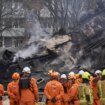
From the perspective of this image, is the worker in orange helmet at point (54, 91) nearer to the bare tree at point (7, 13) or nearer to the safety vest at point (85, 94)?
the safety vest at point (85, 94)

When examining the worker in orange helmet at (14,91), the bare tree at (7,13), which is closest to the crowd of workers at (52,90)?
the worker in orange helmet at (14,91)

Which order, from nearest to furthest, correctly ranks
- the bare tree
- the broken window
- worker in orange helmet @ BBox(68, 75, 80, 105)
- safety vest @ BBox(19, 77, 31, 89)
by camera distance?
worker in orange helmet @ BBox(68, 75, 80, 105) → safety vest @ BBox(19, 77, 31, 89) → the bare tree → the broken window

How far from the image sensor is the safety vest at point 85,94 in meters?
13.9

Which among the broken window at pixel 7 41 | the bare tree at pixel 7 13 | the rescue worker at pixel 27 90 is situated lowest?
the rescue worker at pixel 27 90

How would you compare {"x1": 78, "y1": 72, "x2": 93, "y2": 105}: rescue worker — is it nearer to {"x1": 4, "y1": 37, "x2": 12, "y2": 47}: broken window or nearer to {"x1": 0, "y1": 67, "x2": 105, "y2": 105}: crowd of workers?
{"x1": 0, "y1": 67, "x2": 105, "y2": 105}: crowd of workers

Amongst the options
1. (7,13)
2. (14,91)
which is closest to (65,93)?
(14,91)

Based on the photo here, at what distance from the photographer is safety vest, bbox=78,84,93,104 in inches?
545

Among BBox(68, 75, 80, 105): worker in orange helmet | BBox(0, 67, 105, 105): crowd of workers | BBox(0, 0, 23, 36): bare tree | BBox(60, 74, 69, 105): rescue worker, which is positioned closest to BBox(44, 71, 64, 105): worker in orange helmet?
BBox(0, 67, 105, 105): crowd of workers

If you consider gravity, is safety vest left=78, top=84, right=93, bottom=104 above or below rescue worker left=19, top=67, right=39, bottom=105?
below

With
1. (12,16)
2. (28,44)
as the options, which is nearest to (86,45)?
(28,44)

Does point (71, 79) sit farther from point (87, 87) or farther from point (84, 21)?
point (84, 21)

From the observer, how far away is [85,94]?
13.9 m

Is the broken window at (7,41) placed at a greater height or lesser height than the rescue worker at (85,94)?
greater

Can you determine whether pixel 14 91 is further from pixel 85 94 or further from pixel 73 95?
pixel 85 94
